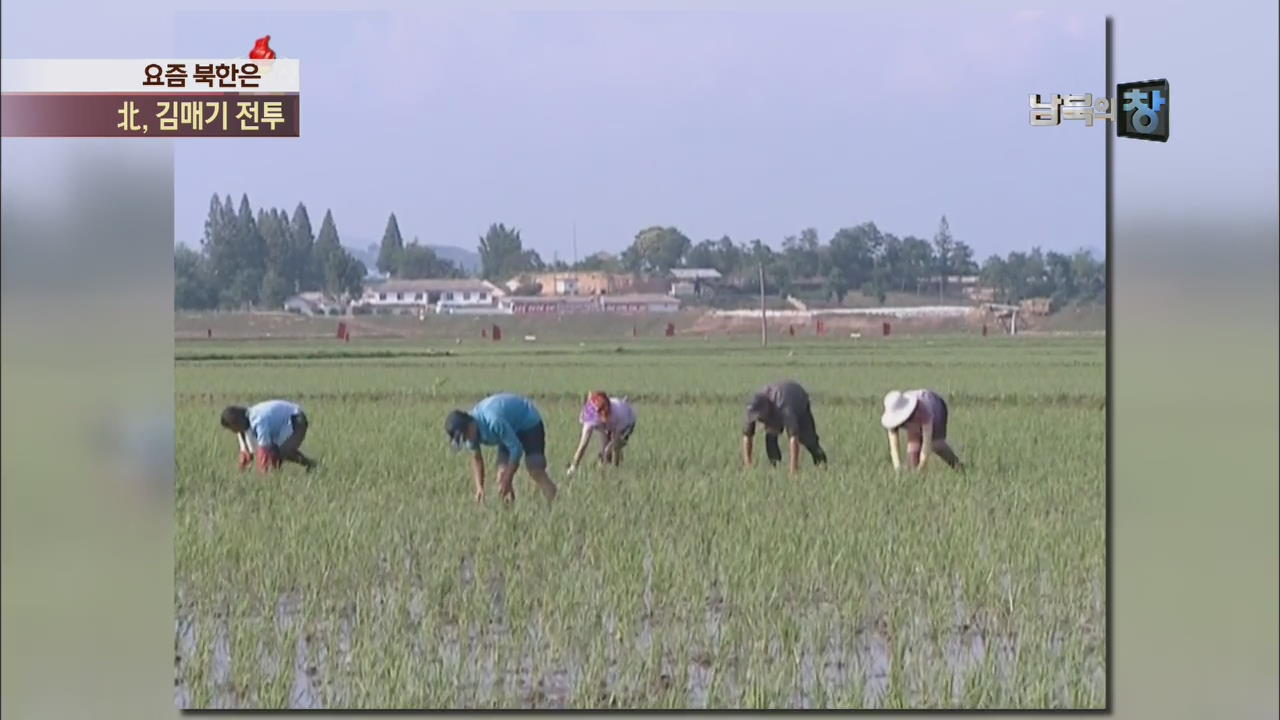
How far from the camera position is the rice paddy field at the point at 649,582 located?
16.6 ft

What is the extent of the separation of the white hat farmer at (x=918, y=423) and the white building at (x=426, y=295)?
10896mm

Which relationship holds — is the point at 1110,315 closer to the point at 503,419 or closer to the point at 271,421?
the point at 503,419

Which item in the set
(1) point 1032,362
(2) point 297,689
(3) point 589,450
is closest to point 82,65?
(2) point 297,689

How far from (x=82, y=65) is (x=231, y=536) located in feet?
7.43

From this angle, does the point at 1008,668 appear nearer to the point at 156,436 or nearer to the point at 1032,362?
the point at 156,436

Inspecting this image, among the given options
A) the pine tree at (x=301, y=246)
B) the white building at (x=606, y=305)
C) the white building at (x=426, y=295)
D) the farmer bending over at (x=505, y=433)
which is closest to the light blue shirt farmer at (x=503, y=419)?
the farmer bending over at (x=505, y=433)

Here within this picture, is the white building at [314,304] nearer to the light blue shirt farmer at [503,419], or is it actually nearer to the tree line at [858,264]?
the tree line at [858,264]

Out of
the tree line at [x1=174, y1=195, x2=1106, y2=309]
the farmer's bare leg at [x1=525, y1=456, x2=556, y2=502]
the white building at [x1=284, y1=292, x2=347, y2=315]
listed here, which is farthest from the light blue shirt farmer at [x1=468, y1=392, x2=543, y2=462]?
the white building at [x1=284, y1=292, x2=347, y2=315]

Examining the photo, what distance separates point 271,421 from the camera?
27.0ft

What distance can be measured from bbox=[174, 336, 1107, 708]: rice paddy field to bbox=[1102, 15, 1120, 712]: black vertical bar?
0.12m

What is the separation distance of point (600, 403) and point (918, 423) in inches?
68.2

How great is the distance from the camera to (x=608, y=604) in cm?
561

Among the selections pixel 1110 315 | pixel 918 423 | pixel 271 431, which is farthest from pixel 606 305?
pixel 1110 315
